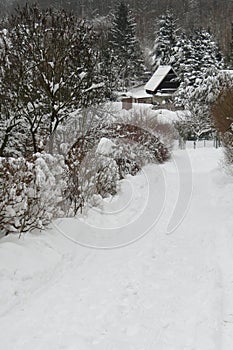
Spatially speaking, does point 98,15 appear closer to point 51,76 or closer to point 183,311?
point 51,76

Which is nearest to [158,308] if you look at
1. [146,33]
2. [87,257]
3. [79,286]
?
[79,286]

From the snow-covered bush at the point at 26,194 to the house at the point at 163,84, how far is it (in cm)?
3753

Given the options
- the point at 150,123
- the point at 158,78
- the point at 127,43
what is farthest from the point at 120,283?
the point at 127,43

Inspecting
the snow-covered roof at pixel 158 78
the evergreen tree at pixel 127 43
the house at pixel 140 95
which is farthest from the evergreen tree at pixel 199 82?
the evergreen tree at pixel 127 43

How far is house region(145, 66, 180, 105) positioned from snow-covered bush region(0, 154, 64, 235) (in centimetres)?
3753

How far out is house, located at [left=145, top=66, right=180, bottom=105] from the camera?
4347 centimetres

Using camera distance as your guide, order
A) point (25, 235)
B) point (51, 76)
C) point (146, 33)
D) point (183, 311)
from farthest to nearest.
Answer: point (146, 33) → point (51, 76) → point (25, 235) → point (183, 311)

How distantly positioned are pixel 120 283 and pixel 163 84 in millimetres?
40449

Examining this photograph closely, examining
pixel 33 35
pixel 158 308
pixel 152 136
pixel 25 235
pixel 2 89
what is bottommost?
pixel 158 308

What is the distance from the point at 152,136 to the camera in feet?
52.6

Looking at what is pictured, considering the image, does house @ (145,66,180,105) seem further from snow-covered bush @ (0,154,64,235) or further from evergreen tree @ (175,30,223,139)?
snow-covered bush @ (0,154,64,235)

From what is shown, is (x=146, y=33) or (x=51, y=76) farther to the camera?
(x=146, y=33)

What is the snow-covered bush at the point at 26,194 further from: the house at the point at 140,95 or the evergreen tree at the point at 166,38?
the evergreen tree at the point at 166,38

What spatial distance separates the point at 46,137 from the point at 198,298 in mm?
8451
